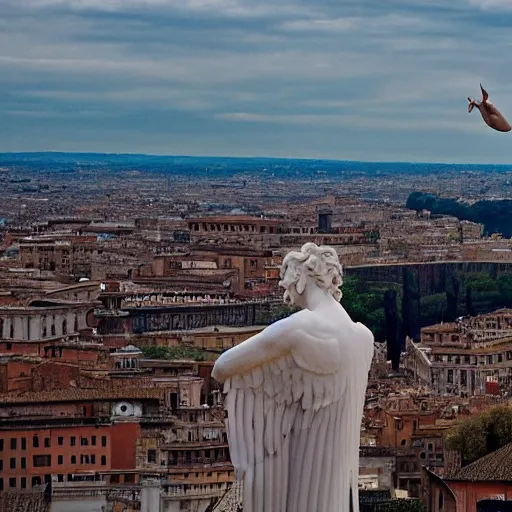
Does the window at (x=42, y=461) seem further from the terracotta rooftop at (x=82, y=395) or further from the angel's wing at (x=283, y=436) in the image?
the angel's wing at (x=283, y=436)

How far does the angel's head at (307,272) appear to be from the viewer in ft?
18.1

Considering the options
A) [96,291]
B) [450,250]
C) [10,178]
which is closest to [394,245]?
[450,250]

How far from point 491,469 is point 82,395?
9.06 m

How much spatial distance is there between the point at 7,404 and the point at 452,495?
873 cm

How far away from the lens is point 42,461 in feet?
91.9

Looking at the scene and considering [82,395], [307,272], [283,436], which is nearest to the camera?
[283,436]

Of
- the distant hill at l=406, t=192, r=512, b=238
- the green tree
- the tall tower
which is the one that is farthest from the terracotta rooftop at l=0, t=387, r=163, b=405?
the distant hill at l=406, t=192, r=512, b=238

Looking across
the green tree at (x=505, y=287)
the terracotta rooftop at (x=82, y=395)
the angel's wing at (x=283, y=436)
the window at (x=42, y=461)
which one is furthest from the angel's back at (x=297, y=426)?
the green tree at (x=505, y=287)

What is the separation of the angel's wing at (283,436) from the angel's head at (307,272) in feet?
0.59

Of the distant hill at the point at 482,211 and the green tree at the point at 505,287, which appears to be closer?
the green tree at the point at 505,287

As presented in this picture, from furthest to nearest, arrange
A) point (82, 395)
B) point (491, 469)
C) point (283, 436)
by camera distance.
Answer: point (82, 395)
point (491, 469)
point (283, 436)

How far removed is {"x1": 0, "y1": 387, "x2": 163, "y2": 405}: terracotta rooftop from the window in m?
1.55

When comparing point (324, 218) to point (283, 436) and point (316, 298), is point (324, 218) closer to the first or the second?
point (316, 298)

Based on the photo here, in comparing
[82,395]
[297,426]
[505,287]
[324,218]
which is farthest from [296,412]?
[324,218]
